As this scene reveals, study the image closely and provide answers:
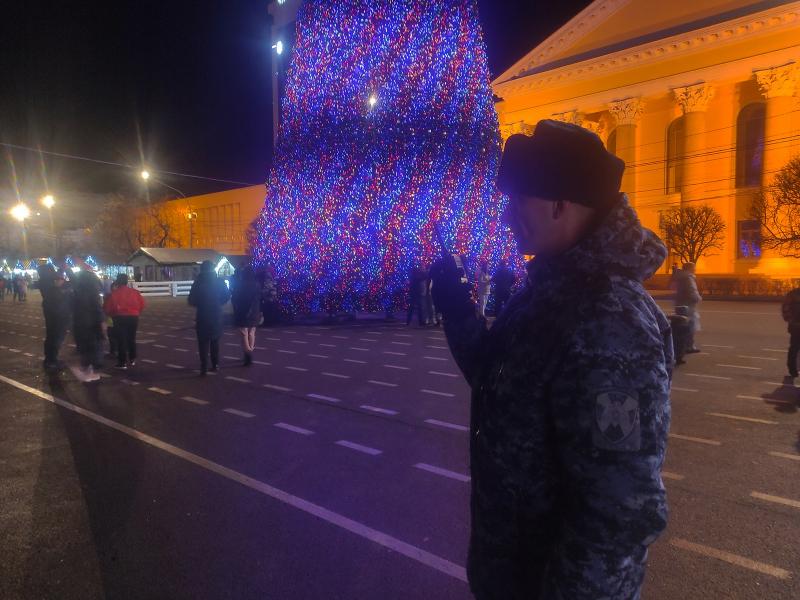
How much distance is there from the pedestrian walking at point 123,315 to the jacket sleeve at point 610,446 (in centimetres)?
1065

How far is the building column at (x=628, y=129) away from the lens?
38906mm

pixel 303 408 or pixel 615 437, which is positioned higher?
pixel 615 437

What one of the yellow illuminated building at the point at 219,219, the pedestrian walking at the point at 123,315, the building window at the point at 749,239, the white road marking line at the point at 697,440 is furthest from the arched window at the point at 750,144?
the yellow illuminated building at the point at 219,219

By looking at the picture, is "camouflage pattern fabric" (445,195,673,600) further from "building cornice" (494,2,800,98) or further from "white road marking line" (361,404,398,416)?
"building cornice" (494,2,800,98)

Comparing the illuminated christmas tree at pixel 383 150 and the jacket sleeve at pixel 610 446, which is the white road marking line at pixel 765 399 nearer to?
the jacket sleeve at pixel 610 446

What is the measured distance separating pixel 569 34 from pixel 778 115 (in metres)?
14.7

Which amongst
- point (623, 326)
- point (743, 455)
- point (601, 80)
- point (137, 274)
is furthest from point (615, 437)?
point (137, 274)

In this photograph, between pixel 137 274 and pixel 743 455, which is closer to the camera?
pixel 743 455

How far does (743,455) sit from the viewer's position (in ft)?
17.8

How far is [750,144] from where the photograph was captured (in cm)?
3678

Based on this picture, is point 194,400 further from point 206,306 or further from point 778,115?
point 778,115

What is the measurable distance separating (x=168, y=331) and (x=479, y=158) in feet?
35.8

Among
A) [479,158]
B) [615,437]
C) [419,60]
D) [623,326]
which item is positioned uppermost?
[419,60]

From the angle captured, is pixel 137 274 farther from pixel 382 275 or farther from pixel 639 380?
pixel 639 380
